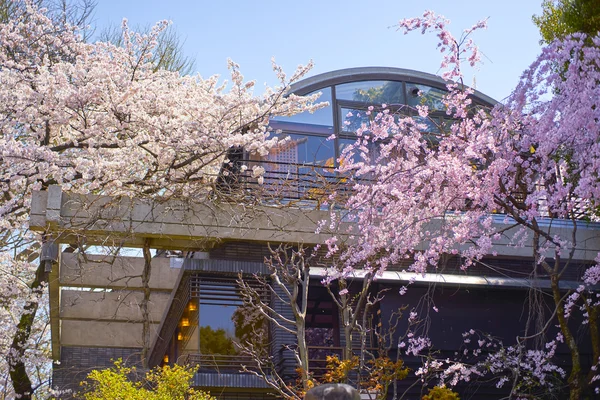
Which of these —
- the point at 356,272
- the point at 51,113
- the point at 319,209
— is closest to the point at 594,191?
the point at 356,272

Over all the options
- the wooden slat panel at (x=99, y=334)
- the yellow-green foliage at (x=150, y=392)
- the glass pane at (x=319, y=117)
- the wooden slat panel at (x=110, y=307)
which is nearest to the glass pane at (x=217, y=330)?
the yellow-green foliage at (x=150, y=392)

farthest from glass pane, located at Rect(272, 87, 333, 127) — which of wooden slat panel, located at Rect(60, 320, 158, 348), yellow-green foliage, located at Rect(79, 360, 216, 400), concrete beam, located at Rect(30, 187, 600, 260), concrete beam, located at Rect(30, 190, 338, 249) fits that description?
wooden slat panel, located at Rect(60, 320, 158, 348)

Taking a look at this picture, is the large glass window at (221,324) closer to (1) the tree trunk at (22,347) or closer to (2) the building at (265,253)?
(2) the building at (265,253)

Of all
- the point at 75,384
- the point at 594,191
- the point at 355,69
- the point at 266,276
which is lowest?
the point at 75,384

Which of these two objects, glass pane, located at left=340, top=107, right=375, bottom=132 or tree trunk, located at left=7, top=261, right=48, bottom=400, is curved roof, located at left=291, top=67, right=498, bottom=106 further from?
tree trunk, located at left=7, top=261, right=48, bottom=400

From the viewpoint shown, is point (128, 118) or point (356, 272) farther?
point (128, 118)

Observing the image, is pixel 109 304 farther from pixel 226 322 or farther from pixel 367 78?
pixel 367 78

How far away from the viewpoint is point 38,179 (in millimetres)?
12312

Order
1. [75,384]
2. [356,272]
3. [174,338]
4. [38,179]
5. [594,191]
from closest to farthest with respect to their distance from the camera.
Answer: [594,191] → [356,272] → [38,179] → [174,338] → [75,384]

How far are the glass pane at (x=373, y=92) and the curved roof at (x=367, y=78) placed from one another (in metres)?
0.11

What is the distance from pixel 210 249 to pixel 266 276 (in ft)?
3.63

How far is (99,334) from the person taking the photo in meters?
18.5

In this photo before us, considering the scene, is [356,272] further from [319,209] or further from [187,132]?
[187,132]

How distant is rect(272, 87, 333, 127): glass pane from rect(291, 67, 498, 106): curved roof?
0.20 m
